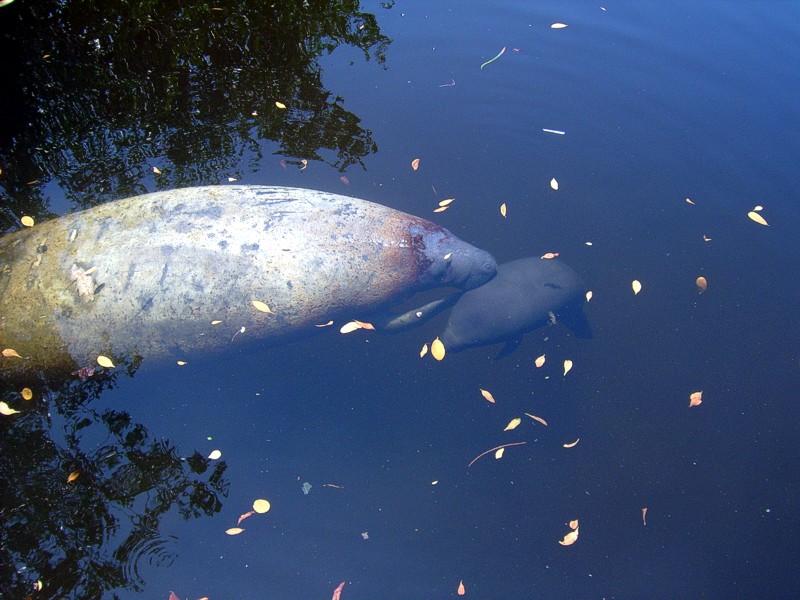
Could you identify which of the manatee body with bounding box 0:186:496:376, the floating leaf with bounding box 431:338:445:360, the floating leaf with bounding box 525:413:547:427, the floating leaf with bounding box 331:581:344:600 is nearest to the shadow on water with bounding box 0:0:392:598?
the manatee body with bounding box 0:186:496:376

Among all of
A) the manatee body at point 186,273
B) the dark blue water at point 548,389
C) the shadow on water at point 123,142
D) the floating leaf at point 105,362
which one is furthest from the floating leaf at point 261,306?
the floating leaf at point 105,362

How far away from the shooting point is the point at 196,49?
7324mm

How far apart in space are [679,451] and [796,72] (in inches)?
264

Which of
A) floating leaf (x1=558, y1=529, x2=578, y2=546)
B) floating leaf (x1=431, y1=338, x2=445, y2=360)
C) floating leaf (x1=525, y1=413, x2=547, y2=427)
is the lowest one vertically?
floating leaf (x1=558, y1=529, x2=578, y2=546)

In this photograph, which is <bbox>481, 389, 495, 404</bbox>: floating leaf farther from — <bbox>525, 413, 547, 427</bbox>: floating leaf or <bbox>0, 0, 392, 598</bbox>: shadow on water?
<bbox>0, 0, 392, 598</bbox>: shadow on water

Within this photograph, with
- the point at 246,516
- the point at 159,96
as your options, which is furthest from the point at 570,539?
the point at 159,96

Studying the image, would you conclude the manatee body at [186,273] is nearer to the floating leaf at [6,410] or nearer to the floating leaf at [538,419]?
the floating leaf at [6,410]

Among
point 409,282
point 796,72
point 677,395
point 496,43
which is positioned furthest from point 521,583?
point 796,72

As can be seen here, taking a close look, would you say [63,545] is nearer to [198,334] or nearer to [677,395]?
[198,334]

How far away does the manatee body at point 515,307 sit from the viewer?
5414 mm

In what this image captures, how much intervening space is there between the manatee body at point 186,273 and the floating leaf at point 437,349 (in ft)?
2.78

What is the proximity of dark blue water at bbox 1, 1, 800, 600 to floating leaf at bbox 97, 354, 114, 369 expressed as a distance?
22 cm

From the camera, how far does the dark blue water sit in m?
4.21

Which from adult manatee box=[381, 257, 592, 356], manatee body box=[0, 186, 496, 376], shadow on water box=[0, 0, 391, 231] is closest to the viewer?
manatee body box=[0, 186, 496, 376]
